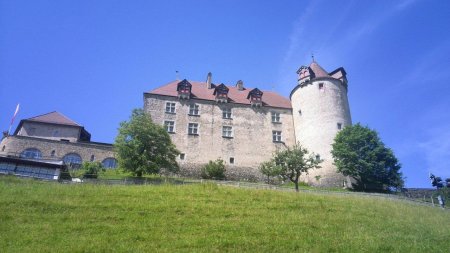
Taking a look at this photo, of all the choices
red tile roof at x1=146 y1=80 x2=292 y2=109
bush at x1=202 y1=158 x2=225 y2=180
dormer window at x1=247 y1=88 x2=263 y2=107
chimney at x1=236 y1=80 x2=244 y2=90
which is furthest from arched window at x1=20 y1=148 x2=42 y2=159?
chimney at x1=236 y1=80 x2=244 y2=90

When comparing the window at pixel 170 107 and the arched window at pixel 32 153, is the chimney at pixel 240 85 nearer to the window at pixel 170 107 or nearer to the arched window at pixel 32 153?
the window at pixel 170 107

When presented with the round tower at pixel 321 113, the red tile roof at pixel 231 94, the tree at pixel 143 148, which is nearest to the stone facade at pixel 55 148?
the red tile roof at pixel 231 94

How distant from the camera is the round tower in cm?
4356

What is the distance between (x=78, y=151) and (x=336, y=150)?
30.0 m

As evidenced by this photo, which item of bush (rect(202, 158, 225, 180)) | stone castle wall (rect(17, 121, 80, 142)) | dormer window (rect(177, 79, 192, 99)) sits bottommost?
bush (rect(202, 158, 225, 180))

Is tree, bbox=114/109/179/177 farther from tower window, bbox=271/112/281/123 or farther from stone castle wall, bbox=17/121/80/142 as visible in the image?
tower window, bbox=271/112/281/123

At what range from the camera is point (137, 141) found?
33969 millimetres

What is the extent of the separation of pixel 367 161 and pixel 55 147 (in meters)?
35.4

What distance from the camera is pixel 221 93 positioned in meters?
49.5

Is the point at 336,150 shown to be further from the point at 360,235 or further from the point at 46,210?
the point at 46,210

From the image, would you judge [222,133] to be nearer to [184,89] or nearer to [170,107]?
[170,107]

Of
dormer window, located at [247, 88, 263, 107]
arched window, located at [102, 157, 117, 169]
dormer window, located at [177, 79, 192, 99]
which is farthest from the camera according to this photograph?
dormer window, located at [247, 88, 263, 107]

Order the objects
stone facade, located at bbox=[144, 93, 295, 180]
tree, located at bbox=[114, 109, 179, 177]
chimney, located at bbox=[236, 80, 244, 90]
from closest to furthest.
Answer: tree, located at bbox=[114, 109, 179, 177] → stone facade, located at bbox=[144, 93, 295, 180] → chimney, located at bbox=[236, 80, 244, 90]

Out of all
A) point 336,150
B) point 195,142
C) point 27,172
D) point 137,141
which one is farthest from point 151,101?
point 336,150
